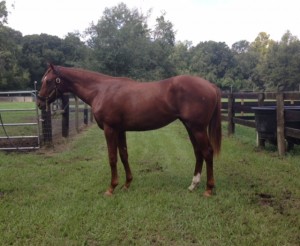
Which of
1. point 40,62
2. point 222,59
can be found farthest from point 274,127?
point 222,59

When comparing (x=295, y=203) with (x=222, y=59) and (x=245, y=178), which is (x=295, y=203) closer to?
(x=245, y=178)

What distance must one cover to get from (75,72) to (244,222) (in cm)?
333

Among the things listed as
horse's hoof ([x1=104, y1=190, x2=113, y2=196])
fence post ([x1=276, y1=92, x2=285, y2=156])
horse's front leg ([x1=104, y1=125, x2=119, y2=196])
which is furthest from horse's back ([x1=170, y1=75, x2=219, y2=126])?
fence post ([x1=276, y1=92, x2=285, y2=156])

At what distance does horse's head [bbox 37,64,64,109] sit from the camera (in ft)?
17.1

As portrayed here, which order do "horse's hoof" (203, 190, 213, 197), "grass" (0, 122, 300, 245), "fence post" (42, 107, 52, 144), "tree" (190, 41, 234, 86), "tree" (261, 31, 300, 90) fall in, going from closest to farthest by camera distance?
1. "grass" (0, 122, 300, 245)
2. "horse's hoof" (203, 190, 213, 197)
3. "fence post" (42, 107, 52, 144)
4. "tree" (261, 31, 300, 90)
5. "tree" (190, 41, 234, 86)

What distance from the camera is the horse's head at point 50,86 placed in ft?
17.1

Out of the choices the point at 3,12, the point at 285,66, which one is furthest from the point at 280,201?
the point at 285,66

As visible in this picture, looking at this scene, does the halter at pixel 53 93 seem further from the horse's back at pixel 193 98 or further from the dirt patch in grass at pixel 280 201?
the dirt patch in grass at pixel 280 201

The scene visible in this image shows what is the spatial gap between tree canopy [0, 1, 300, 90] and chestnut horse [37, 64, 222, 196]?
14.5 m

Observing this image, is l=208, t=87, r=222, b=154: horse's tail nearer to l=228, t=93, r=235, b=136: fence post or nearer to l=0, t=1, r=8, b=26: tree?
l=228, t=93, r=235, b=136: fence post

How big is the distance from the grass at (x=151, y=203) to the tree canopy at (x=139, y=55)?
13503 mm

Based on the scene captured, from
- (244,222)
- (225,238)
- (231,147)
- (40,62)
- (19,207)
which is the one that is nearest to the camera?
(225,238)

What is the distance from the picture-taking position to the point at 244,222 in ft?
11.7

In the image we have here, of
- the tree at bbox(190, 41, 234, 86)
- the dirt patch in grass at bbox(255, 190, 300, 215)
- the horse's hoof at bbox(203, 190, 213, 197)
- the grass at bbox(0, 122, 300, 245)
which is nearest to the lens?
the grass at bbox(0, 122, 300, 245)
